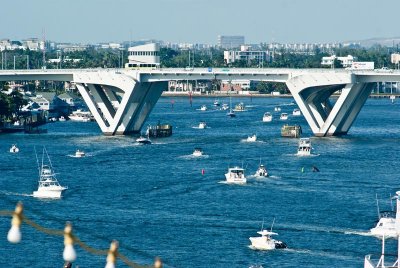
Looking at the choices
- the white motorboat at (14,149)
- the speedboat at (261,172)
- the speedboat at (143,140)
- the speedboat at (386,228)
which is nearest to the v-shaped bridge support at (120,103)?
the speedboat at (143,140)

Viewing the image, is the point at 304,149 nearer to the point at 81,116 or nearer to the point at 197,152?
the point at 197,152

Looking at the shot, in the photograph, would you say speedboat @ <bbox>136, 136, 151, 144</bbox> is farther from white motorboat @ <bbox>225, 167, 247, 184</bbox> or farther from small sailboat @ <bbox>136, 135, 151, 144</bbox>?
white motorboat @ <bbox>225, 167, 247, 184</bbox>

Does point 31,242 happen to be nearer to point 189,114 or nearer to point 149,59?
point 149,59

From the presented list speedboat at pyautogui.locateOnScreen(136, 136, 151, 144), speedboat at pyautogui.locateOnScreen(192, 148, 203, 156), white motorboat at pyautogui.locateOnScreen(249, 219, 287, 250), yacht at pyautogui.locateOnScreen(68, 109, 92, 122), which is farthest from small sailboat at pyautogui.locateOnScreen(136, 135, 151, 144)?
white motorboat at pyautogui.locateOnScreen(249, 219, 287, 250)

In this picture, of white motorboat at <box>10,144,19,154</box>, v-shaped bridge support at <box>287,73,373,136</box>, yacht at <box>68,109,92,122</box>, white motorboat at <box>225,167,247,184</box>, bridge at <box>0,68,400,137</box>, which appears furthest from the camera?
yacht at <box>68,109,92,122</box>

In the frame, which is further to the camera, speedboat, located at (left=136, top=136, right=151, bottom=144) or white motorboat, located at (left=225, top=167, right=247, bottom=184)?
speedboat, located at (left=136, top=136, right=151, bottom=144)

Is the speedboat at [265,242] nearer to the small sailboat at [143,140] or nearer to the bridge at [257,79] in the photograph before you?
the small sailboat at [143,140]

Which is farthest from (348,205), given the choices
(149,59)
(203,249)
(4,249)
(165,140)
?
(149,59)
